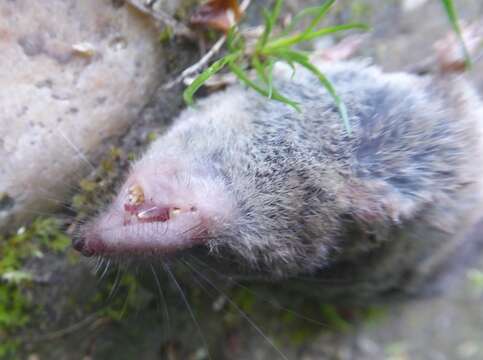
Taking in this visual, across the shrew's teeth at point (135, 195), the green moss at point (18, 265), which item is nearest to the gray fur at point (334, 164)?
the shrew's teeth at point (135, 195)

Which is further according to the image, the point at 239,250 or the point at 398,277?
the point at 398,277

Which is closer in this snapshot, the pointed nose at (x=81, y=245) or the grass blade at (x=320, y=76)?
the pointed nose at (x=81, y=245)

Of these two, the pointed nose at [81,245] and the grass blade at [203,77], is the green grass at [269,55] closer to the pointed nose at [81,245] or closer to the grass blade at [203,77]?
the grass blade at [203,77]

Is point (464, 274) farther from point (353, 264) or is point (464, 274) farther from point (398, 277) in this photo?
point (353, 264)

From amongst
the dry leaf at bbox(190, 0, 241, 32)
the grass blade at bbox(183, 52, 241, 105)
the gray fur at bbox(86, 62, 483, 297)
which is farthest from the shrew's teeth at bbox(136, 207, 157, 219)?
the dry leaf at bbox(190, 0, 241, 32)

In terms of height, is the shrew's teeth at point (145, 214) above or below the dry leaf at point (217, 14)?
below

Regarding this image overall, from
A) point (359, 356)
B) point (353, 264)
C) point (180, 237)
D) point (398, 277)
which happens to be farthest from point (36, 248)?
point (359, 356)
